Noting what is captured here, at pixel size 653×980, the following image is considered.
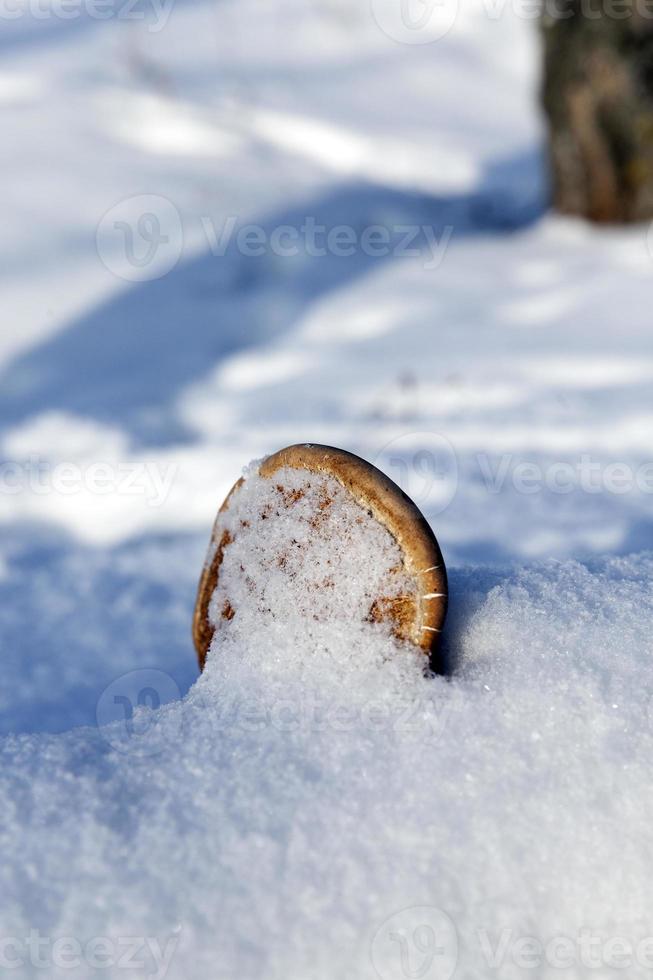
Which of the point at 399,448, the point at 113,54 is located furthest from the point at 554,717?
the point at 113,54

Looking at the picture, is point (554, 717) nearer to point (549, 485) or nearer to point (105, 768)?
point (105, 768)

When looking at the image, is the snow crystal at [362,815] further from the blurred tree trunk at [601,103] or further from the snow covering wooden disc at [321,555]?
the blurred tree trunk at [601,103]

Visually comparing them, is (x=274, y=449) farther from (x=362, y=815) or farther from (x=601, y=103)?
(x=601, y=103)

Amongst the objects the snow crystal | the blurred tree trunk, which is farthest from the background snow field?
the blurred tree trunk

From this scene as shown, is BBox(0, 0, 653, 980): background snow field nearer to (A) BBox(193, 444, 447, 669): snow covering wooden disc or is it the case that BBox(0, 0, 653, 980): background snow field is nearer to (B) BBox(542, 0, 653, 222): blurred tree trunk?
(A) BBox(193, 444, 447, 669): snow covering wooden disc

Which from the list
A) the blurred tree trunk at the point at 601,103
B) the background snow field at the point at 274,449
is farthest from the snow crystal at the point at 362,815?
the blurred tree trunk at the point at 601,103

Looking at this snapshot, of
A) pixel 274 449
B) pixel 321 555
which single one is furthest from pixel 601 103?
pixel 321 555
